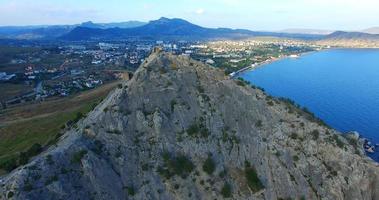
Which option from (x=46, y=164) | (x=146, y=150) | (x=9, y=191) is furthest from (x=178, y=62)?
(x=9, y=191)

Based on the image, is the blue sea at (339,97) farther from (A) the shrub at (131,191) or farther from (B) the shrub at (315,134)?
(A) the shrub at (131,191)

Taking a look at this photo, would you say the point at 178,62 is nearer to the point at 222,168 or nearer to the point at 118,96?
the point at 118,96

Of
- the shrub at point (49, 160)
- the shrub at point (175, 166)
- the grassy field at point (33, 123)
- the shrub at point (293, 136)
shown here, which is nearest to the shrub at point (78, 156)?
the shrub at point (49, 160)

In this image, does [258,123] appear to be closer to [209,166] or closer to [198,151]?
[198,151]

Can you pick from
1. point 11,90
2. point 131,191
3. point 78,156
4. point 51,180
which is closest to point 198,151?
point 131,191

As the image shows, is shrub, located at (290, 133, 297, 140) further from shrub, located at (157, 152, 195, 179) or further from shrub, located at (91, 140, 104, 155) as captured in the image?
shrub, located at (91, 140, 104, 155)

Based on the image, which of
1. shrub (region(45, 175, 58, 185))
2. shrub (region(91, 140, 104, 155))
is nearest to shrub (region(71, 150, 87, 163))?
shrub (region(91, 140, 104, 155))
